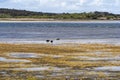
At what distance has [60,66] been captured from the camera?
Answer: 111ft

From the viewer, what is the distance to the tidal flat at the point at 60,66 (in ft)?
94.7

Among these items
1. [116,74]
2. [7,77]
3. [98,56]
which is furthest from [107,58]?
[7,77]

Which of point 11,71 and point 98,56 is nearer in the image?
point 11,71

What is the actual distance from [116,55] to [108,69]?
9.77 metres

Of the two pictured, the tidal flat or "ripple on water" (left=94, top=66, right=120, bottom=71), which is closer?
the tidal flat

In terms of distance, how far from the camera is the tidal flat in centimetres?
2888

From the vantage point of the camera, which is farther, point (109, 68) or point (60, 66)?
point (60, 66)

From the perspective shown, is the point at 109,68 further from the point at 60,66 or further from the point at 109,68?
the point at 60,66

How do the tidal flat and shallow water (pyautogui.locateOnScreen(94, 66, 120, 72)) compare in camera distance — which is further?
shallow water (pyautogui.locateOnScreen(94, 66, 120, 72))

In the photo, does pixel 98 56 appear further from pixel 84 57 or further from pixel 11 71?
pixel 11 71

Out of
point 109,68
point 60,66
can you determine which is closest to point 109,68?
point 109,68

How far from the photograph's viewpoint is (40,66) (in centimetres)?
3378

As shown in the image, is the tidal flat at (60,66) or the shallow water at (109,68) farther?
the shallow water at (109,68)

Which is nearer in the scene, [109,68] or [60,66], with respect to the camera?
[109,68]
